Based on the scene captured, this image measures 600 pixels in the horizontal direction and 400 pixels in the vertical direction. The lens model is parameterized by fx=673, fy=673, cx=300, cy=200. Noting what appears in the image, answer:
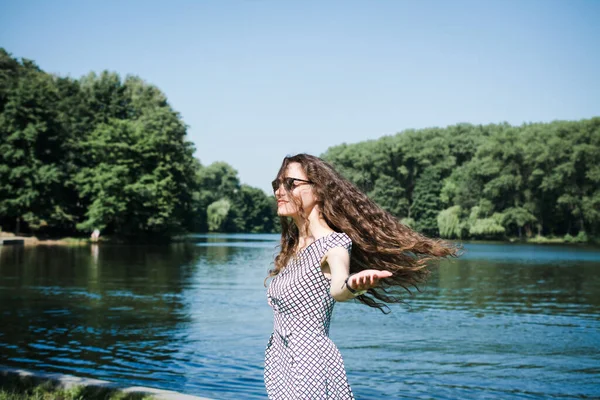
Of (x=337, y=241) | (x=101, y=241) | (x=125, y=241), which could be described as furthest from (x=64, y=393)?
(x=125, y=241)

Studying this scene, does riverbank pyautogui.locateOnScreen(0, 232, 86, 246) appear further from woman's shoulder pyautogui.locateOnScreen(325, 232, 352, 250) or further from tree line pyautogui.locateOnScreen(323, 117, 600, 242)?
woman's shoulder pyautogui.locateOnScreen(325, 232, 352, 250)

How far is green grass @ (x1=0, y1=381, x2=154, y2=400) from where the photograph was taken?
647 centimetres

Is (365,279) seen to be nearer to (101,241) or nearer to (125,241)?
(101,241)

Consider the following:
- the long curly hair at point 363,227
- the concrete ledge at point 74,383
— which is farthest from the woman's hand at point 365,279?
the concrete ledge at point 74,383

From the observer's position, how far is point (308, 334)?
10.3 feet

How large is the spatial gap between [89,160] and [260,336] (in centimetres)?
4987

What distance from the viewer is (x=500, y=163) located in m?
68.8

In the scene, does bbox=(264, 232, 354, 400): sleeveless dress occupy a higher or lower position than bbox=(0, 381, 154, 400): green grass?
higher

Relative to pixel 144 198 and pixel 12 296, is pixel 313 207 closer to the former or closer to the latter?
pixel 12 296

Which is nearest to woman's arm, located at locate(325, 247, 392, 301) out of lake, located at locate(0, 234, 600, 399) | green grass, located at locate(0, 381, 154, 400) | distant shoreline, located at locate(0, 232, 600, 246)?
green grass, located at locate(0, 381, 154, 400)

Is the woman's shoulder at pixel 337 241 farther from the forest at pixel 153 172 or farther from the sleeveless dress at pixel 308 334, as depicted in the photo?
the forest at pixel 153 172

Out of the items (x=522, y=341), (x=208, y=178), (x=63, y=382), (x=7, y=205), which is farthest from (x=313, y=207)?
(x=208, y=178)

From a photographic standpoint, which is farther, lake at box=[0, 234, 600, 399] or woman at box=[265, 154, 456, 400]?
lake at box=[0, 234, 600, 399]

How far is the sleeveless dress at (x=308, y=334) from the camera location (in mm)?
3080
